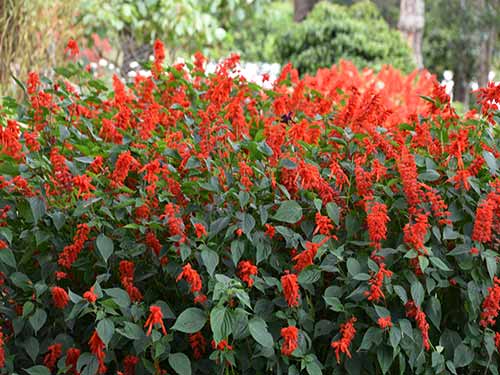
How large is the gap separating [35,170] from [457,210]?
1294 mm

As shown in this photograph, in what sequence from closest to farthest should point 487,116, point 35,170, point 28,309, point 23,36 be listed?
point 28,309 < point 35,170 < point 487,116 < point 23,36

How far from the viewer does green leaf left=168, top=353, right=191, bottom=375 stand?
2.23 metres

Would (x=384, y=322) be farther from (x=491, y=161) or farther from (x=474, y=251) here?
(x=491, y=161)

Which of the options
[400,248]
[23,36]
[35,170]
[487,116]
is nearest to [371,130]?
[487,116]

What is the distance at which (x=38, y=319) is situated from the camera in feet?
7.55

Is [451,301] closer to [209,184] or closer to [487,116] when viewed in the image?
[487,116]

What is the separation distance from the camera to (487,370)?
2615 millimetres

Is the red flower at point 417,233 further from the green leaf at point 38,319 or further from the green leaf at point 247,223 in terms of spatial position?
the green leaf at point 38,319

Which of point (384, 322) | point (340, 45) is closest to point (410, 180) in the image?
point (384, 322)

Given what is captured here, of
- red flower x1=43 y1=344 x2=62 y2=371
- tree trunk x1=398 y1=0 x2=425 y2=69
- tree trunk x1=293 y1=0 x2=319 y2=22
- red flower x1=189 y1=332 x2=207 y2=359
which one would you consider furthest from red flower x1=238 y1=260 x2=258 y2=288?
tree trunk x1=293 y1=0 x2=319 y2=22

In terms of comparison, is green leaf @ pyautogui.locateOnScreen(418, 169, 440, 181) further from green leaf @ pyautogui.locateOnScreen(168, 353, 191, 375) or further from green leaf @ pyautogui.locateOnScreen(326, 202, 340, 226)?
green leaf @ pyautogui.locateOnScreen(168, 353, 191, 375)

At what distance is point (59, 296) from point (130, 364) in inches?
11.5

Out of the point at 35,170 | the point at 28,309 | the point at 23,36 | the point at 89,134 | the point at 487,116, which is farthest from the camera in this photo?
the point at 23,36

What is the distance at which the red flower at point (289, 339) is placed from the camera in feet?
7.08
